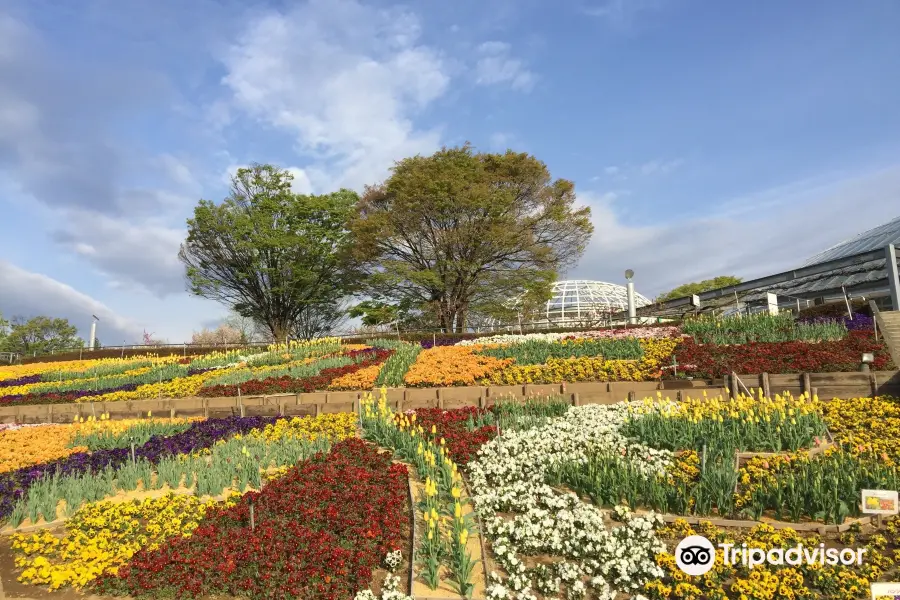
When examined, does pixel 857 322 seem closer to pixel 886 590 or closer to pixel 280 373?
pixel 886 590

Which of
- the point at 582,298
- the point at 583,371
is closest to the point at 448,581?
the point at 583,371

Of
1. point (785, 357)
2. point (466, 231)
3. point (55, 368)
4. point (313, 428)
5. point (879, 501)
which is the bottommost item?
point (879, 501)

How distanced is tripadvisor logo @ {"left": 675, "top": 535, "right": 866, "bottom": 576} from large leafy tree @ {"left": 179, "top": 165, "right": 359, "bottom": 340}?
31.4 m

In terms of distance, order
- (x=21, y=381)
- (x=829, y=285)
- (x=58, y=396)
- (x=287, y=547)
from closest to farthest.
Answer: (x=287, y=547) < (x=58, y=396) < (x=21, y=381) < (x=829, y=285)

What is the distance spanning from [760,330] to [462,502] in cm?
1335

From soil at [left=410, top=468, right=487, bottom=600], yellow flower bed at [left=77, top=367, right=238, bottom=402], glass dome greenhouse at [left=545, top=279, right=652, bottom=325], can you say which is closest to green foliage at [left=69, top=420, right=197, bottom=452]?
yellow flower bed at [left=77, top=367, right=238, bottom=402]

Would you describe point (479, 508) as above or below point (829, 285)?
below

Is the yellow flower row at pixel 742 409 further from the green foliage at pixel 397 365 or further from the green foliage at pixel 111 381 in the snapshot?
the green foliage at pixel 111 381

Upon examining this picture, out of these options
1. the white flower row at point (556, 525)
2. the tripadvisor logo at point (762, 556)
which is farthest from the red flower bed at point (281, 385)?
the tripadvisor logo at point (762, 556)

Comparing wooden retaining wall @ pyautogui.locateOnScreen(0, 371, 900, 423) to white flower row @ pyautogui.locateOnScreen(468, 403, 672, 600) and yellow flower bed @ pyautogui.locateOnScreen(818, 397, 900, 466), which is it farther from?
white flower row @ pyautogui.locateOnScreen(468, 403, 672, 600)

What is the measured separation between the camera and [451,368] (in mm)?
14516

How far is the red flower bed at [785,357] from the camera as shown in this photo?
38.6 ft

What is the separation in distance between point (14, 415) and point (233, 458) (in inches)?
464

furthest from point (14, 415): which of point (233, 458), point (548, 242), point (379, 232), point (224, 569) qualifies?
point (548, 242)
